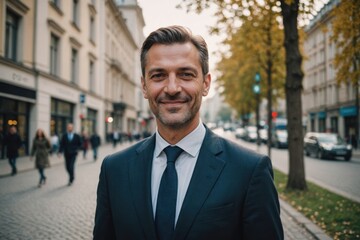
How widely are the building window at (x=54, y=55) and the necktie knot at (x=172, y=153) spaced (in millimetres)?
20454

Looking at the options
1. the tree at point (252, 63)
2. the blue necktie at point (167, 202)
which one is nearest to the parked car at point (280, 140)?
the tree at point (252, 63)

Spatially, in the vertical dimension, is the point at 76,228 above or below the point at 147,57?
below

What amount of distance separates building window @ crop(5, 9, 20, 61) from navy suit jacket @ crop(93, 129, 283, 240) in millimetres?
16164

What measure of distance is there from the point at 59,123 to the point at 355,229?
2049cm

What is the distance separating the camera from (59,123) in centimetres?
2188

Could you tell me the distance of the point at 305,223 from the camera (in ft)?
18.5

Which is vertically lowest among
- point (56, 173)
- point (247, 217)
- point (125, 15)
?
point (56, 173)

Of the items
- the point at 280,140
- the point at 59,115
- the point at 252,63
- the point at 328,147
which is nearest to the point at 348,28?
the point at 328,147

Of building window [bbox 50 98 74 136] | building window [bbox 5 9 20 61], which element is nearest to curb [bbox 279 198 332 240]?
building window [bbox 5 9 20 61]

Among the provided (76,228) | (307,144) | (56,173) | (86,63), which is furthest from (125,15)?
(76,228)

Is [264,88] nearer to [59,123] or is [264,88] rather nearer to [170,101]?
[59,123]

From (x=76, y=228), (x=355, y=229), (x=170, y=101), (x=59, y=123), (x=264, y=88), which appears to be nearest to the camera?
(x=170, y=101)

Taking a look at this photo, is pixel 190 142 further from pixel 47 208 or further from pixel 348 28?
pixel 348 28

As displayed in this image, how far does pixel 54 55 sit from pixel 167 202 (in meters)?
21.5
